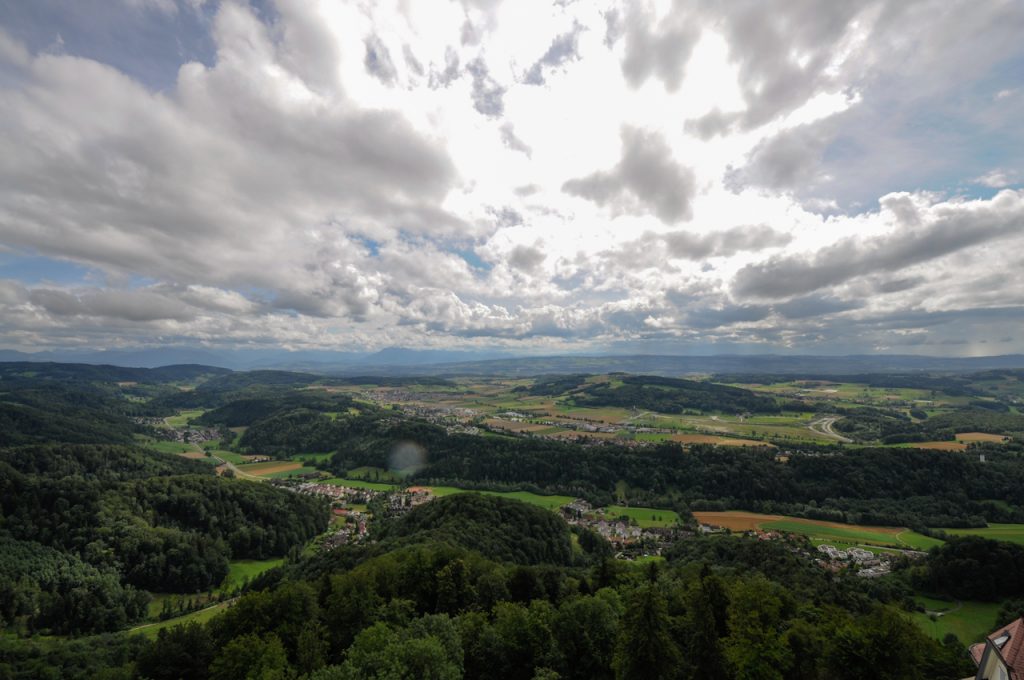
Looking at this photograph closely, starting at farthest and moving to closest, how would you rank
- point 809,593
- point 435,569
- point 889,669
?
1. point 809,593
2. point 435,569
3. point 889,669

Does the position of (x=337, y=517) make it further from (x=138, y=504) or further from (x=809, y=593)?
(x=809, y=593)

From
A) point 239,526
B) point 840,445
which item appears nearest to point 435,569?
point 239,526

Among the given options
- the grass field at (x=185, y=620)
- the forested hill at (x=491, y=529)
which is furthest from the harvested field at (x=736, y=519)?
the grass field at (x=185, y=620)

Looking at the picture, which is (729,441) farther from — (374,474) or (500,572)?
(500,572)

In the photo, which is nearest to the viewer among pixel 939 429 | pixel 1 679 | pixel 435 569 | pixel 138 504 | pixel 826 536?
pixel 1 679

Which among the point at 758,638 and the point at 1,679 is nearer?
the point at 758,638

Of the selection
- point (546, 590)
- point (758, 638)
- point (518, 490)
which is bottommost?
point (518, 490)

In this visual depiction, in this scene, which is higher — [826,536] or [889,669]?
[889,669]

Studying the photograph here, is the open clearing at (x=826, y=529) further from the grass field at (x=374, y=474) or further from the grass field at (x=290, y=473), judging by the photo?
the grass field at (x=290, y=473)
